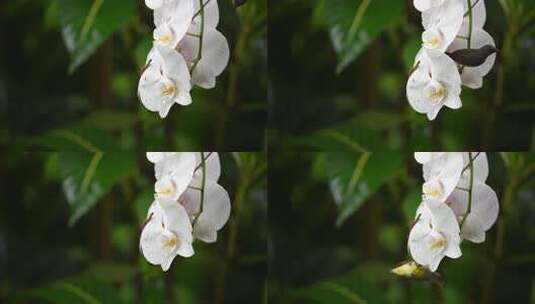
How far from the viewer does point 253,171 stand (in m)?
1.60

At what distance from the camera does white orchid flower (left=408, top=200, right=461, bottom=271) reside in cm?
150

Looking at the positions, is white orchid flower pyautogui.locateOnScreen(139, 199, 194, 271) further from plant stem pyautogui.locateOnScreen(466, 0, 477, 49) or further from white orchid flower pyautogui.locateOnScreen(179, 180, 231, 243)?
plant stem pyautogui.locateOnScreen(466, 0, 477, 49)

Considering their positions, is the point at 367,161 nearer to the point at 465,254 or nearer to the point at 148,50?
the point at 465,254

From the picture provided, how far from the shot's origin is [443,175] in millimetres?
1519

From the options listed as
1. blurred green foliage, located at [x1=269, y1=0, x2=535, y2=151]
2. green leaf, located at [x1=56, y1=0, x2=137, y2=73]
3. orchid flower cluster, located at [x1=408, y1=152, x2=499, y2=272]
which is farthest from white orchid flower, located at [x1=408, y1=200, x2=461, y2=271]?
green leaf, located at [x1=56, y1=0, x2=137, y2=73]

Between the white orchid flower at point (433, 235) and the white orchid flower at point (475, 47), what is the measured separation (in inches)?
9.6

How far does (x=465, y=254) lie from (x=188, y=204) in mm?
552

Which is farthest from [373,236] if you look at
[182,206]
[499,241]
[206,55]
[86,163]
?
[86,163]

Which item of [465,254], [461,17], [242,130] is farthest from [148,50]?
[465,254]

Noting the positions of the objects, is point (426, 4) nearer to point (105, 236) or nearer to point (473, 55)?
point (473, 55)

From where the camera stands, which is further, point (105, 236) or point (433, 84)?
point (105, 236)

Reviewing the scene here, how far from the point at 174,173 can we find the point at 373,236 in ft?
1.37

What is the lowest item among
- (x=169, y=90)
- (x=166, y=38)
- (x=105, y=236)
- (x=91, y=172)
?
(x=105, y=236)

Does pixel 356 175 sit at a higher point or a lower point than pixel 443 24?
lower
